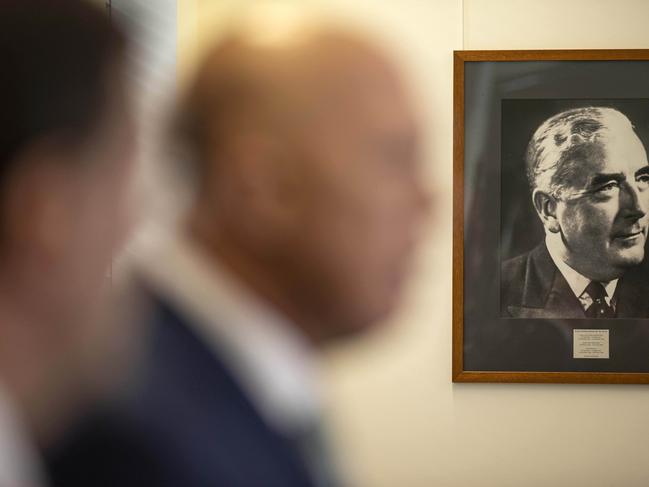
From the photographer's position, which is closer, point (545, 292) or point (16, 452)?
point (16, 452)

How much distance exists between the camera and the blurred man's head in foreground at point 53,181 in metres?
0.50

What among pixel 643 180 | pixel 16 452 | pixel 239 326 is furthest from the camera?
pixel 643 180

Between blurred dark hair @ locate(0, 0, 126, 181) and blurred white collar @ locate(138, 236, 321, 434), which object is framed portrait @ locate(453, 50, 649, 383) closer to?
blurred white collar @ locate(138, 236, 321, 434)

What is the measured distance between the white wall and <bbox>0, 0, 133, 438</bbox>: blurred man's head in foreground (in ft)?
1.74

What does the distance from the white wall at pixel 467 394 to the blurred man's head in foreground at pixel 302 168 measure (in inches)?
6.0

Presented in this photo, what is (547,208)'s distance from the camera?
1.03 metres

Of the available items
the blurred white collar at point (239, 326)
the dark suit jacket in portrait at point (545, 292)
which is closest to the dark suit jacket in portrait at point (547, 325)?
the dark suit jacket in portrait at point (545, 292)

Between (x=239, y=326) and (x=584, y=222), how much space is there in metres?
0.69

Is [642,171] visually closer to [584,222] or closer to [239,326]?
[584,222]

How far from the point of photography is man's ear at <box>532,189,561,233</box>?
1.03 meters

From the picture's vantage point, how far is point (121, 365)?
22.2 inches

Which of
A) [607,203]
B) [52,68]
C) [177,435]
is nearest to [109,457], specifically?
[177,435]

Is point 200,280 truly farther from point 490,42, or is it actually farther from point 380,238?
point 490,42

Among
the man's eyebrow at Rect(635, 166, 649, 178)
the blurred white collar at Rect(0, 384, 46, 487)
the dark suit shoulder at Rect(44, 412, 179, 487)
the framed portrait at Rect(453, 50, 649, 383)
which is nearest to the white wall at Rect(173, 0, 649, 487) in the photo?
the framed portrait at Rect(453, 50, 649, 383)
